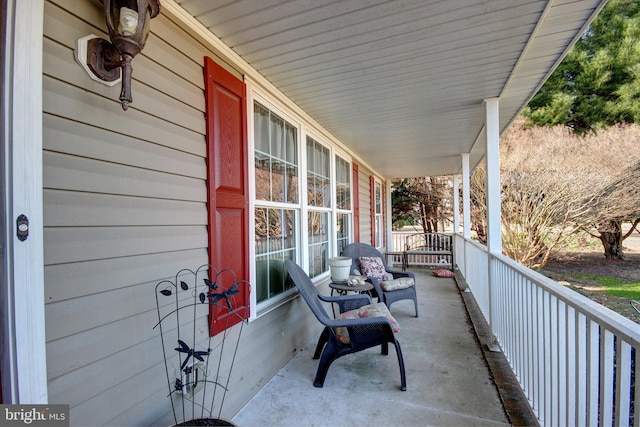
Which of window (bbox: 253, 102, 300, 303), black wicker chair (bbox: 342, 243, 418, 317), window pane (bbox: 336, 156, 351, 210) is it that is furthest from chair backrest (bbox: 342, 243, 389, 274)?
window (bbox: 253, 102, 300, 303)

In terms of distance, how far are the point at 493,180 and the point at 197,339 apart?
9.97 ft

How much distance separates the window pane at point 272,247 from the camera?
2621 mm

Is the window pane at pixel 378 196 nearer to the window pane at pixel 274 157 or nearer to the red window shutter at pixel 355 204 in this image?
the red window shutter at pixel 355 204

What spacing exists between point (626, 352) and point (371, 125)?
11.1ft

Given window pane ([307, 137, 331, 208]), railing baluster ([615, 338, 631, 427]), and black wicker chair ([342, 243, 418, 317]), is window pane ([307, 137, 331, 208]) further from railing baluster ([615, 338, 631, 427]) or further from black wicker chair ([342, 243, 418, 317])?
railing baluster ([615, 338, 631, 427])

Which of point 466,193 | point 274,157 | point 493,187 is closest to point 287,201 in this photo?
point 274,157

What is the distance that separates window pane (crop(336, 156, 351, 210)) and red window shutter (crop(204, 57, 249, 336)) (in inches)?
108

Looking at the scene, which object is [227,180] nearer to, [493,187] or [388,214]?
[493,187]

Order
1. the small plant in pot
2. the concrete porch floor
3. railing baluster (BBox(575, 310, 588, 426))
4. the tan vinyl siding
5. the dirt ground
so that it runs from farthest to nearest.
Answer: the dirt ground, the concrete porch floor, the small plant in pot, railing baluster (BBox(575, 310, 588, 426)), the tan vinyl siding

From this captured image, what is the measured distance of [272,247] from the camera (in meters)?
2.85

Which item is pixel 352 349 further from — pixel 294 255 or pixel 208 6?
pixel 208 6

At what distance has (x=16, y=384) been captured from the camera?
102cm

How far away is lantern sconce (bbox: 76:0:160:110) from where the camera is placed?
1.26 metres

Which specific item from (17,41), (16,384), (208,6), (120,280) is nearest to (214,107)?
(208,6)
